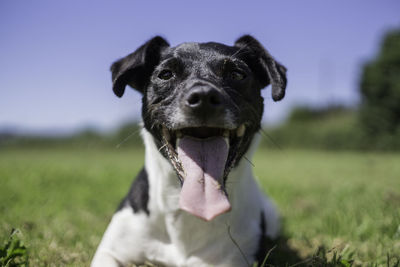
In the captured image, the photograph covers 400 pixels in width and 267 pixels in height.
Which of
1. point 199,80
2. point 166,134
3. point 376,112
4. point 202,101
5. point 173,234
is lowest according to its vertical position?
point 376,112

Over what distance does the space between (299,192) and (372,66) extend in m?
25.2

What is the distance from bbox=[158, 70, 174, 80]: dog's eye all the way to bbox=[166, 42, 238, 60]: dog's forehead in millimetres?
141

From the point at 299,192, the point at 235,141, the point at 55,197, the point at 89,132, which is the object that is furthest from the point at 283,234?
the point at 89,132

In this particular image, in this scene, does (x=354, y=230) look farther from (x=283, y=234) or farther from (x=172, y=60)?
(x=172, y=60)

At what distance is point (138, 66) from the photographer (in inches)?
107

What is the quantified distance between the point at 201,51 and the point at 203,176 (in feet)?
3.37

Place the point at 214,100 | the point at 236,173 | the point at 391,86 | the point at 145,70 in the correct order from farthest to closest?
the point at 391,86 < the point at 145,70 < the point at 236,173 < the point at 214,100

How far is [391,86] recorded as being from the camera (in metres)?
26.3

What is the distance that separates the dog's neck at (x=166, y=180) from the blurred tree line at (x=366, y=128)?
22122 millimetres

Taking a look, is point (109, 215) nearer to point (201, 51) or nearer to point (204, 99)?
point (201, 51)

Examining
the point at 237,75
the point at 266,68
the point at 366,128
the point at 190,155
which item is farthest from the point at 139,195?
the point at 366,128

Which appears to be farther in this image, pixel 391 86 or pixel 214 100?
pixel 391 86

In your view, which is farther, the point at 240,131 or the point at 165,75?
the point at 165,75

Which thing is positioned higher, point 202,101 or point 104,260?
point 202,101
